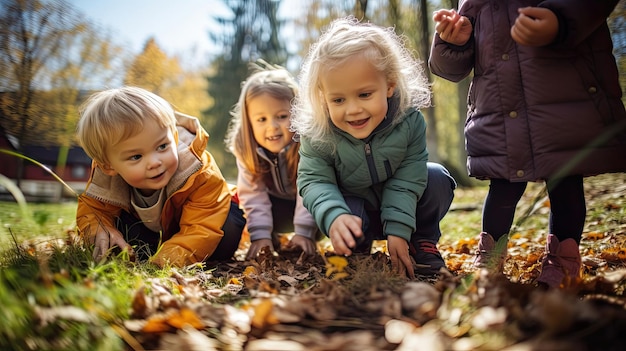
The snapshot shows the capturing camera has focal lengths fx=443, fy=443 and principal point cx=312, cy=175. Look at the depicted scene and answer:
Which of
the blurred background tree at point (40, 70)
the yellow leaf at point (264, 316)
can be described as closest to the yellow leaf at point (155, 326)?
the yellow leaf at point (264, 316)

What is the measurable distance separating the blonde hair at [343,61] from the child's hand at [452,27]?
0.88ft

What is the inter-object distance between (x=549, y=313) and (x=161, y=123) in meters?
1.99

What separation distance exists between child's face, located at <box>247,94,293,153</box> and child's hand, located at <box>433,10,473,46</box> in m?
1.20

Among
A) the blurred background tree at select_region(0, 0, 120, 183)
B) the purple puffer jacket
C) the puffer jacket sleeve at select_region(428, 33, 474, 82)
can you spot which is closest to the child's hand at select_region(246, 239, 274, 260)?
the purple puffer jacket

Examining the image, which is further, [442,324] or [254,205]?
[254,205]

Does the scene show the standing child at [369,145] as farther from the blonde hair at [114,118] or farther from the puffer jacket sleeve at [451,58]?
the blonde hair at [114,118]

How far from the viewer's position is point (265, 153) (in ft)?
10.2

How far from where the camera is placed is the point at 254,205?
3.08m

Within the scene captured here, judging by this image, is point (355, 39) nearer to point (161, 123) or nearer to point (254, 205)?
point (161, 123)

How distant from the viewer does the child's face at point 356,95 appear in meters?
2.18

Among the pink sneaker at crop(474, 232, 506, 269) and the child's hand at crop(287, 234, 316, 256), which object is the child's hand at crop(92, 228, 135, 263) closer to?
the child's hand at crop(287, 234, 316, 256)

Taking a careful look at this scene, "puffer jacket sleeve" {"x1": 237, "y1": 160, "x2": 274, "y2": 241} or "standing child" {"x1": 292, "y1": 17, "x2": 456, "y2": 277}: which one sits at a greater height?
"standing child" {"x1": 292, "y1": 17, "x2": 456, "y2": 277}

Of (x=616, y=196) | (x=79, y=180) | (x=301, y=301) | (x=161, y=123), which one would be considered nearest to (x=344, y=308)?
(x=301, y=301)

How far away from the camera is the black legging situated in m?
2.11
